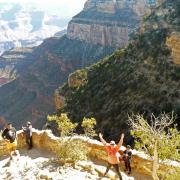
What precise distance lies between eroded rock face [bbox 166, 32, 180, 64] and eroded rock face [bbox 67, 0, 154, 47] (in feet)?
296

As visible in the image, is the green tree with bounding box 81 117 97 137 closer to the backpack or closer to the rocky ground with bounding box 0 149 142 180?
the rocky ground with bounding box 0 149 142 180

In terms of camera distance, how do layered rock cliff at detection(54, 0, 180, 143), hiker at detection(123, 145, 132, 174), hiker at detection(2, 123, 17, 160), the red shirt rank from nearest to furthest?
the red shirt, hiker at detection(123, 145, 132, 174), hiker at detection(2, 123, 17, 160), layered rock cliff at detection(54, 0, 180, 143)

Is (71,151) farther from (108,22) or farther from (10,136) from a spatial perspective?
(108,22)

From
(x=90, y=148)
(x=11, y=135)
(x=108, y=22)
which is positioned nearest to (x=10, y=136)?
(x=11, y=135)

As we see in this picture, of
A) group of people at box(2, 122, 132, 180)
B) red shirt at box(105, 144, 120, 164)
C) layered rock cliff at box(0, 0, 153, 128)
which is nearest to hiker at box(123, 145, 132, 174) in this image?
group of people at box(2, 122, 132, 180)

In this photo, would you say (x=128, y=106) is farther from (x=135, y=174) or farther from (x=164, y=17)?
(x=135, y=174)

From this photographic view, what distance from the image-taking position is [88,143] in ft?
65.3

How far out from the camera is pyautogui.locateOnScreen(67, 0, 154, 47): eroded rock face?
14000cm

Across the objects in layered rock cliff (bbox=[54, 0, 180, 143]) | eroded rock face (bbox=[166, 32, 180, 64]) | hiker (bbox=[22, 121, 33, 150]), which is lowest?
layered rock cliff (bbox=[54, 0, 180, 143])

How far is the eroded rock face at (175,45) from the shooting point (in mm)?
43281

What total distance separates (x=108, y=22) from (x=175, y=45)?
103338 millimetres

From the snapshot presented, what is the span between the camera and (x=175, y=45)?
1720 inches

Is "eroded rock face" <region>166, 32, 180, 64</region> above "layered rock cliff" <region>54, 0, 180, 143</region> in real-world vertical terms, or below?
above

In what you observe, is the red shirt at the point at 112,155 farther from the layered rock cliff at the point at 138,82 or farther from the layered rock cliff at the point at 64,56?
the layered rock cliff at the point at 64,56
